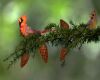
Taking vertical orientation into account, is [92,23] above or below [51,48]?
below

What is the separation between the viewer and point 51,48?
848 cm

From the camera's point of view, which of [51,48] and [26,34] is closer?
[26,34]

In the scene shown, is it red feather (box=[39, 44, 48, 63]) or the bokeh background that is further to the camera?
the bokeh background

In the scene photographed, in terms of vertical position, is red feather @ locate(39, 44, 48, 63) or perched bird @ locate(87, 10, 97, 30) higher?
perched bird @ locate(87, 10, 97, 30)

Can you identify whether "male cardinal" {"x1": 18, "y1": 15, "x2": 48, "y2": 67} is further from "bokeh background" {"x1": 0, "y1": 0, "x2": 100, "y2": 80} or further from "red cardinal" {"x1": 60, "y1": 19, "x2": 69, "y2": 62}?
"bokeh background" {"x1": 0, "y1": 0, "x2": 100, "y2": 80}

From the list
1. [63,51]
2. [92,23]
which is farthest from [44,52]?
[92,23]

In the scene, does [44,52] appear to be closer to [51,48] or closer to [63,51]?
[63,51]

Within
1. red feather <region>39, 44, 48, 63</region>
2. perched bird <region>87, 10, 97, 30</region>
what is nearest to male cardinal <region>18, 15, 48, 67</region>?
red feather <region>39, 44, 48, 63</region>

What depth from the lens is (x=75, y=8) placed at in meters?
8.50

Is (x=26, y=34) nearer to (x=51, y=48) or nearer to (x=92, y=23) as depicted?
(x=92, y=23)

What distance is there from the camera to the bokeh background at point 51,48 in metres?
6.76

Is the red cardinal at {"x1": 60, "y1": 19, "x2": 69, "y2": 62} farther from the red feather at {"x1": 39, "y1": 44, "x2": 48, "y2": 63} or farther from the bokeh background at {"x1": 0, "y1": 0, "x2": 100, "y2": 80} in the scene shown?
the bokeh background at {"x1": 0, "y1": 0, "x2": 100, "y2": 80}

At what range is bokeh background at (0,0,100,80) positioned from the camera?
22.2ft

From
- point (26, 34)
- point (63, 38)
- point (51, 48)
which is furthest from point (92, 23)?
point (51, 48)
